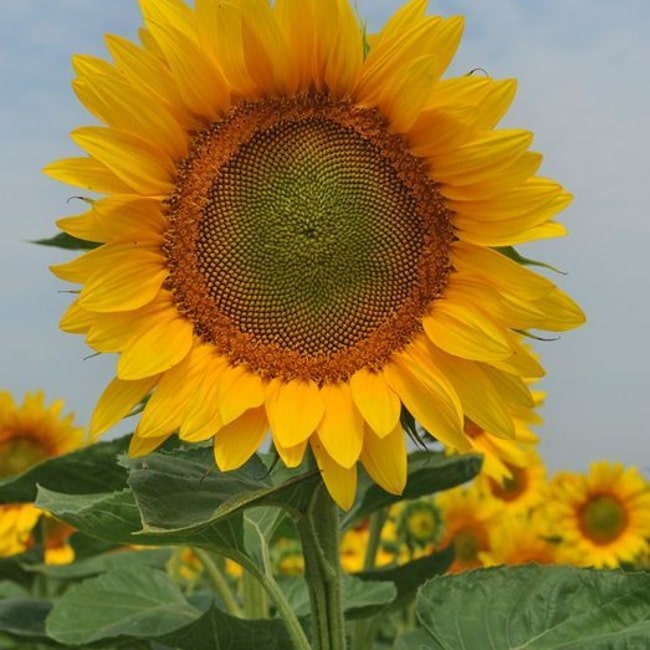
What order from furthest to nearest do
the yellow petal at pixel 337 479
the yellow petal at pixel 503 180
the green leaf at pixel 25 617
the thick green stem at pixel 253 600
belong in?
the green leaf at pixel 25 617 < the thick green stem at pixel 253 600 < the yellow petal at pixel 503 180 < the yellow petal at pixel 337 479

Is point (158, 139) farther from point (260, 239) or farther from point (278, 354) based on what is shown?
point (278, 354)

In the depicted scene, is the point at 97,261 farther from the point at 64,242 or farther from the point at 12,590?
the point at 12,590

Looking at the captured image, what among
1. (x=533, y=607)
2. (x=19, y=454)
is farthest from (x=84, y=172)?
(x=19, y=454)

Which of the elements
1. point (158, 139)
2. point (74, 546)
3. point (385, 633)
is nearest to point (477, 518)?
point (385, 633)

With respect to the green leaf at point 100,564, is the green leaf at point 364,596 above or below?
below

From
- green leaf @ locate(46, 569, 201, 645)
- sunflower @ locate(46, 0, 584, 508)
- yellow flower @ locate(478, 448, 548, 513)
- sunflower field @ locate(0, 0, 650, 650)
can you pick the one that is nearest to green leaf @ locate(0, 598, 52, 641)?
green leaf @ locate(46, 569, 201, 645)

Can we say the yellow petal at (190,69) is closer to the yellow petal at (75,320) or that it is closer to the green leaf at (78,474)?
the yellow petal at (75,320)

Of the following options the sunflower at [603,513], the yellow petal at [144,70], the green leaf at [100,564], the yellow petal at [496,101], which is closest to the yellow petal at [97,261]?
the yellow petal at [144,70]
